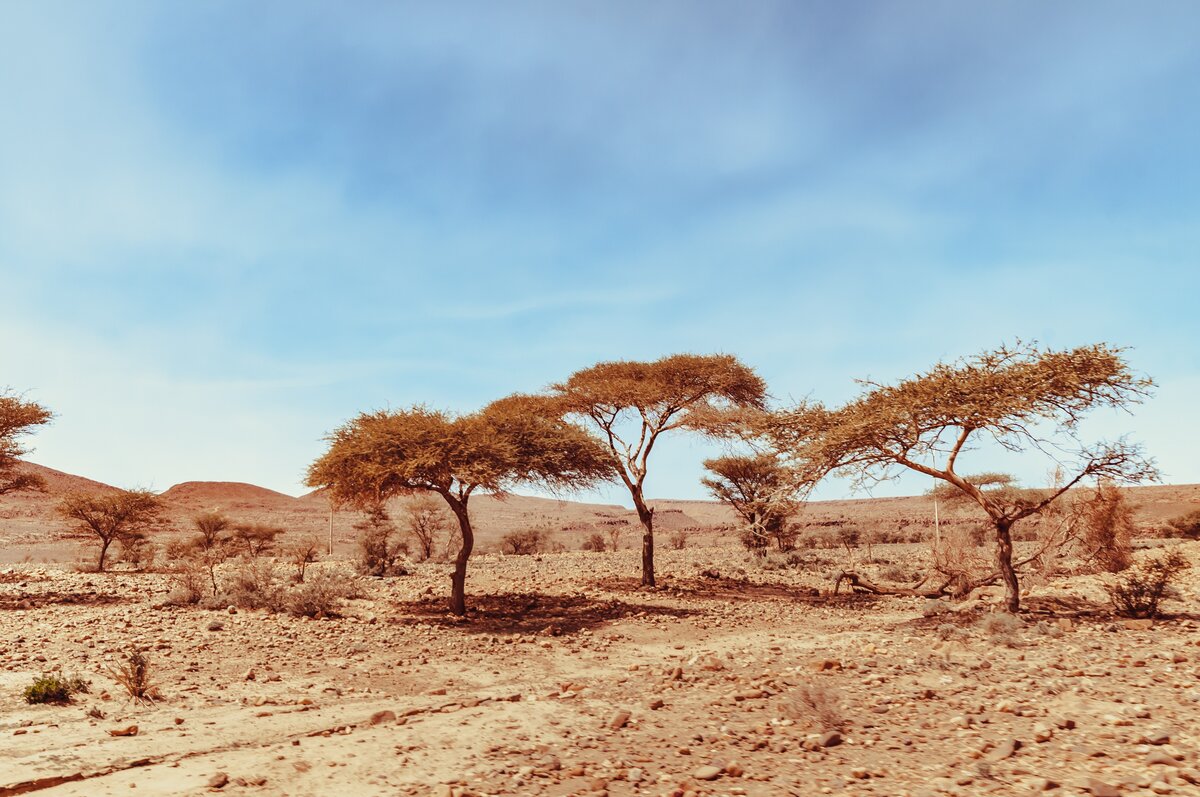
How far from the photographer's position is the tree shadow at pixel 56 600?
1586 centimetres

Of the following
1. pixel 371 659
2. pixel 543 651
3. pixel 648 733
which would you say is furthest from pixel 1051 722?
pixel 371 659

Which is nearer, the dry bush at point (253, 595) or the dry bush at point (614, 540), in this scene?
the dry bush at point (253, 595)

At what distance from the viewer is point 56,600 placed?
16.8m

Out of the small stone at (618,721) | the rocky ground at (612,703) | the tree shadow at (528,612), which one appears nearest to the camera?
the rocky ground at (612,703)

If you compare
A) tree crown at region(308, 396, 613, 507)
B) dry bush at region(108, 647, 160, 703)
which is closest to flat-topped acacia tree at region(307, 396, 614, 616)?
tree crown at region(308, 396, 613, 507)

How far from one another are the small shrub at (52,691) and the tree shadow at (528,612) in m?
6.02

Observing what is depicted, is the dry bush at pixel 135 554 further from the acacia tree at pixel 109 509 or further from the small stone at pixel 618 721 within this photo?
the small stone at pixel 618 721

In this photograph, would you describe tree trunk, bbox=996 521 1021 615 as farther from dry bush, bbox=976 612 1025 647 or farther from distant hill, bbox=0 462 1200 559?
distant hill, bbox=0 462 1200 559

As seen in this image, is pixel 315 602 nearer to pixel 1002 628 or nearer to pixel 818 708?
pixel 818 708

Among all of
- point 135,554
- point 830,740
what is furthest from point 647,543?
point 135,554

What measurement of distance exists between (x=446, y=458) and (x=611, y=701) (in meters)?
7.47

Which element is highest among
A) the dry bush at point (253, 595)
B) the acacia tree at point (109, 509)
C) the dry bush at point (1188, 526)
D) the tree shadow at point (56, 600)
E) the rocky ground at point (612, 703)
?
the acacia tree at point (109, 509)

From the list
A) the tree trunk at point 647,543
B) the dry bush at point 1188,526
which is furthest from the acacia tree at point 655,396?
the dry bush at point 1188,526

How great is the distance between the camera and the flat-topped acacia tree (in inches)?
575
